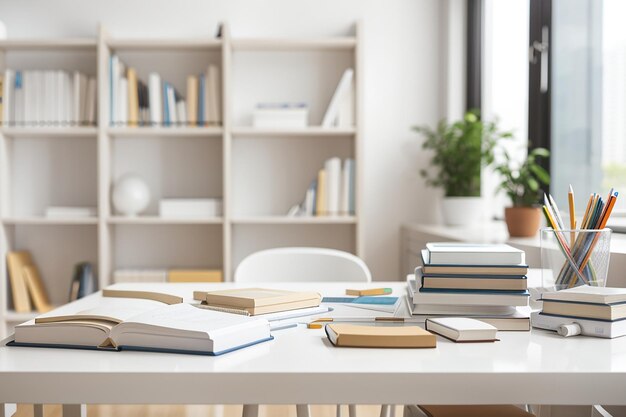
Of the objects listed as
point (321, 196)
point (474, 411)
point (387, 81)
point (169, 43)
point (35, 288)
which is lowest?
point (35, 288)

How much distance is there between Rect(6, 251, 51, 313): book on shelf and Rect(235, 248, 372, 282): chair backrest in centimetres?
175

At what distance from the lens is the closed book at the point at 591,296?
1.02m

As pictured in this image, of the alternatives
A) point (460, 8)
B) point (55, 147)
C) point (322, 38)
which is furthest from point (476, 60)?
point (55, 147)

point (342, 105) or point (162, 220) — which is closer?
point (162, 220)

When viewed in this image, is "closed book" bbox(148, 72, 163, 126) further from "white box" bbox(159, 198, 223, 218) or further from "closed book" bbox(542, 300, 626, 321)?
"closed book" bbox(542, 300, 626, 321)

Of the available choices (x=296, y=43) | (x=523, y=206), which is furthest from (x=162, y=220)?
(x=523, y=206)

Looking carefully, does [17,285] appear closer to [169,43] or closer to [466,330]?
[169,43]

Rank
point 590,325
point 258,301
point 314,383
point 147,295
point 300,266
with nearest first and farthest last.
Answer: point 314,383 < point 590,325 < point 258,301 < point 147,295 < point 300,266

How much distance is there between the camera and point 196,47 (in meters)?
3.37

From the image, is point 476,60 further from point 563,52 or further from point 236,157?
point 236,157

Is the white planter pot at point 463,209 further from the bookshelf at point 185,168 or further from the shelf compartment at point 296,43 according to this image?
the shelf compartment at point 296,43

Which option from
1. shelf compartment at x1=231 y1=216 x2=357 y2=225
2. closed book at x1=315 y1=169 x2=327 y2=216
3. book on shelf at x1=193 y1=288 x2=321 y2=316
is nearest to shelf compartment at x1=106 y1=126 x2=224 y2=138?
shelf compartment at x1=231 y1=216 x2=357 y2=225

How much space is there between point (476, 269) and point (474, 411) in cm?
26

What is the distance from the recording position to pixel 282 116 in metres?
3.36
